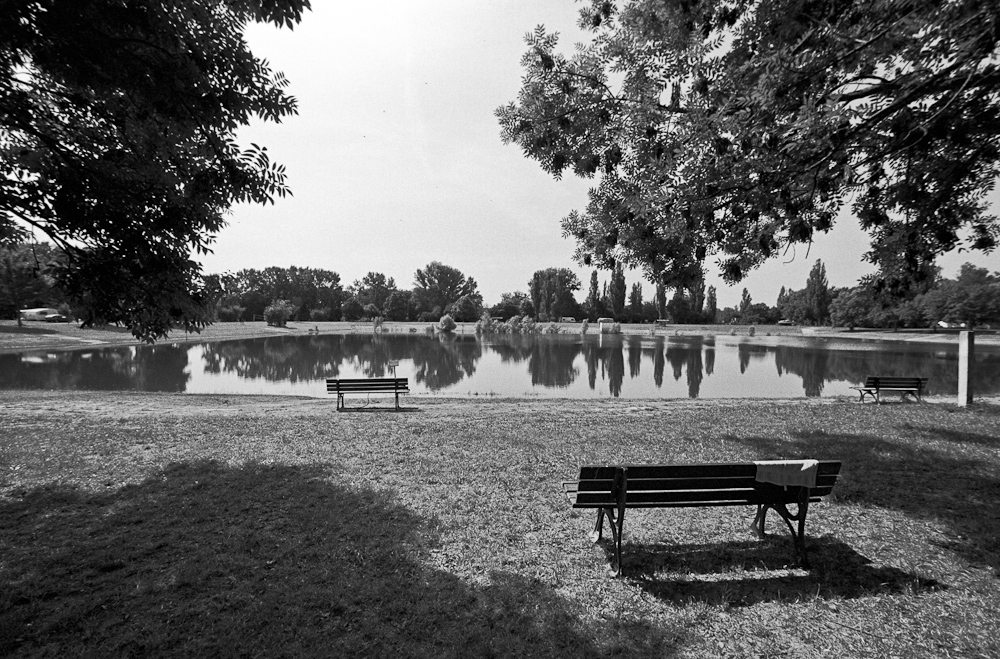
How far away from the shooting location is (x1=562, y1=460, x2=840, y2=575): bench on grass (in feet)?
12.4

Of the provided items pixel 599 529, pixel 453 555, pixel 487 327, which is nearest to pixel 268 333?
pixel 487 327

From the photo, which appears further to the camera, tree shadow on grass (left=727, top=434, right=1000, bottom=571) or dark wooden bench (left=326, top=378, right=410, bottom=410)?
dark wooden bench (left=326, top=378, right=410, bottom=410)

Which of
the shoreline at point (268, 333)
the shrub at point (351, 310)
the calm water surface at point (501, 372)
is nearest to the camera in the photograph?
the calm water surface at point (501, 372)

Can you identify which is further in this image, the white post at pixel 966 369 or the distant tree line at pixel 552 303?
the distant tree line at pixel 552 303

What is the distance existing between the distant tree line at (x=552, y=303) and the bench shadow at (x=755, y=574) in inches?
1804

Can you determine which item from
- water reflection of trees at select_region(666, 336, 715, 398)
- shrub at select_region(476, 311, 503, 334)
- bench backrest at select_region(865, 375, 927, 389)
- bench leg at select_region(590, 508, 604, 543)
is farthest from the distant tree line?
bench leg at select_region(590, 508, 604, 543)

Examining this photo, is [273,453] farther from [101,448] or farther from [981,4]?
[981,4]

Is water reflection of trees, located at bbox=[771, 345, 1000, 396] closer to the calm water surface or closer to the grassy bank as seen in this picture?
the calm water surface

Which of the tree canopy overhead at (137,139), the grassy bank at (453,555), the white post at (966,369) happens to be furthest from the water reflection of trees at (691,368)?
the tree canopy overhead at (137,139)

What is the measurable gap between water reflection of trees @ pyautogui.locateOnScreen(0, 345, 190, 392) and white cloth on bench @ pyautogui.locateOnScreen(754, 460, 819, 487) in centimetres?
1847

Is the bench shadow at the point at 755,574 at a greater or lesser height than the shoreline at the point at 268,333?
lesser

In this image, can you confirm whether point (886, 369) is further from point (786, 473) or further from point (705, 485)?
point (705, 485)

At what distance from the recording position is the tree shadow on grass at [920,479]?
14.1ft

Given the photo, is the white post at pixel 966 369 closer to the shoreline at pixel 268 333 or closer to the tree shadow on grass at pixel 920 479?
the tree shadow on grass at pixel 920 479
